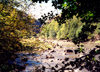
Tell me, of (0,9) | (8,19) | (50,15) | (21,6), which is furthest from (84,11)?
(21,6)

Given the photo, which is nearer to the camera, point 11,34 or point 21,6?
point 11,34

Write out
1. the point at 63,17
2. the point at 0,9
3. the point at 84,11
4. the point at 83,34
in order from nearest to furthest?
the point at 83,34 < the point at 84,11 < the point at 63,17 < the point at 0,9

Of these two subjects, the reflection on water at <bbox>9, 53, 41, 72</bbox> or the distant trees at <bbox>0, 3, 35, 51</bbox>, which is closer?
the distant trees at <bbox>0, 3, 35, 51</bbox>

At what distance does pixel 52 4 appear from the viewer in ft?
10.3

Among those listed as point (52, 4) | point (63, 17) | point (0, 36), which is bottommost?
point (63, 17)

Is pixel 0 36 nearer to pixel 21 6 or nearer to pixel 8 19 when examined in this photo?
pixel 8 19

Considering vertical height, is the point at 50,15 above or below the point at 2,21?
below

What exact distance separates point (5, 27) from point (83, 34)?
483cm

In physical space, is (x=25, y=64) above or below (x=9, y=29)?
above

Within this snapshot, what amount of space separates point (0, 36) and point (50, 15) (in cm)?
376

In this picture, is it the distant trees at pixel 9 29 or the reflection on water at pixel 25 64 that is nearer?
the distant trees at pixel 9 29

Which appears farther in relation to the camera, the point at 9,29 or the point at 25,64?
the point at 25,64

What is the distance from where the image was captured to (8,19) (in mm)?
6320

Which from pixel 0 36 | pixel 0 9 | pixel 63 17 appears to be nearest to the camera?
pixel 63 17
